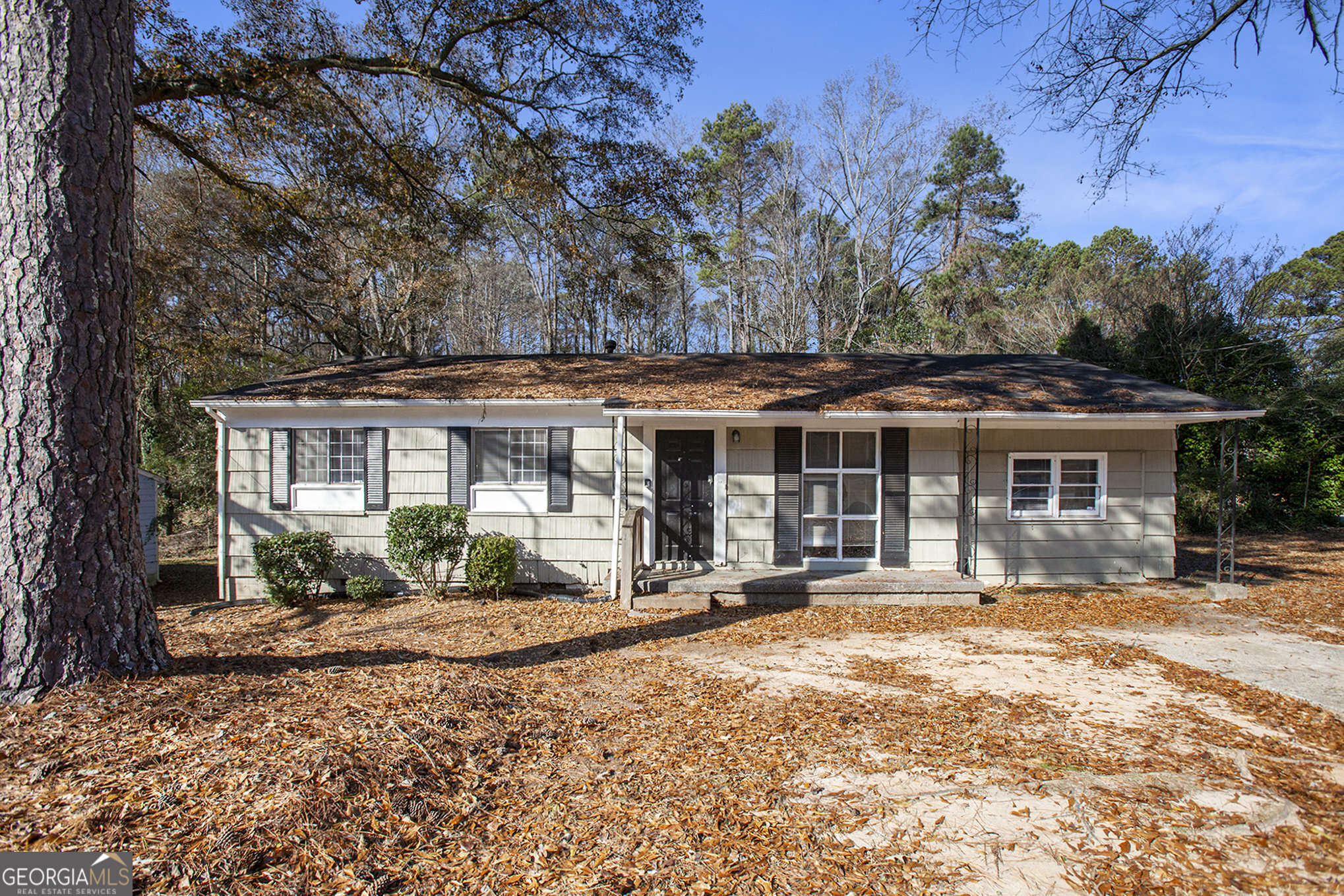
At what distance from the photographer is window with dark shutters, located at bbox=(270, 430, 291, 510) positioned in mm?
9344

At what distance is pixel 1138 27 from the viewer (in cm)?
589

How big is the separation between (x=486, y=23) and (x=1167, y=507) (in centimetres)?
1162

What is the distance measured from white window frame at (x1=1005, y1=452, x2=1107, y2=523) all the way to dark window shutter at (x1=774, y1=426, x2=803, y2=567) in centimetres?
305

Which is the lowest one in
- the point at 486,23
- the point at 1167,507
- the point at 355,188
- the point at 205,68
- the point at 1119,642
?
the point at 1119,642

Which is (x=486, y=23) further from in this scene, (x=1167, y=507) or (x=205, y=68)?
(x=1167, y=507)

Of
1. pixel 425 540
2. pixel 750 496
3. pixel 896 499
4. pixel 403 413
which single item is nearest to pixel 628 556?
pixel 750 496

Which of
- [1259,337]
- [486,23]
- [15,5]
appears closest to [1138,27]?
[486,23]

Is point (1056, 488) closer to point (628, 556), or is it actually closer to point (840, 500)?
point (840, 500)

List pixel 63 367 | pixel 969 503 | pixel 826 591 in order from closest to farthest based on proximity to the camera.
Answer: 1. pixel 63 367
2. pixel 826 591
3. pixel 969 503

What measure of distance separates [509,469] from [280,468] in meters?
3.42

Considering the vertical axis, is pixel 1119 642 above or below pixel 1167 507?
below

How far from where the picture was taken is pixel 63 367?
11.7 feet

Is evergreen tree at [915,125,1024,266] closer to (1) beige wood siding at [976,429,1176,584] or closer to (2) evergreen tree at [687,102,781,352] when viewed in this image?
(2) evergreen tree at [687,102,781,352]
